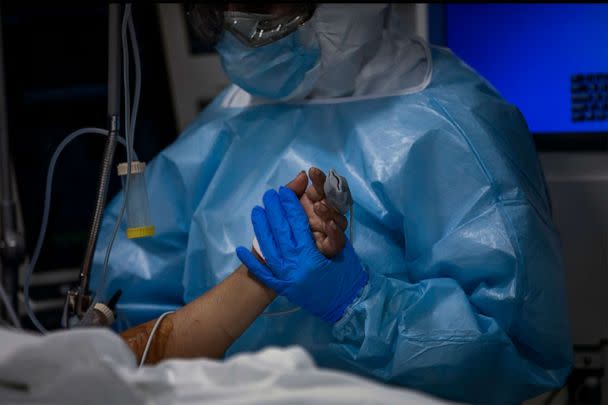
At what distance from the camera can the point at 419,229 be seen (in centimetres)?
145

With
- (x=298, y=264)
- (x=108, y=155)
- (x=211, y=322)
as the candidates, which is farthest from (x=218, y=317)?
(x=108, y=155)

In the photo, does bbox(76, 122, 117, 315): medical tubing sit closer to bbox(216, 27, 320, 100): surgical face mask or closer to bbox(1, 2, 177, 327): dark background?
bbox(216, 27, 320, 100): surgical face mask

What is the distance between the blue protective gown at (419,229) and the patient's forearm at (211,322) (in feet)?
0.24

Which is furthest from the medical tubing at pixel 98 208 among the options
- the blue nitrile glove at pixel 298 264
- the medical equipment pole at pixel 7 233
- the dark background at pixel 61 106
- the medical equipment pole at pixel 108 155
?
the dark background at pixel 61 106

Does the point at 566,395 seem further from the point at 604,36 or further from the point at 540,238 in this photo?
the point at 604,36

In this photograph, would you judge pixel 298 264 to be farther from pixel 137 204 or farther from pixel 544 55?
pixel 544 55

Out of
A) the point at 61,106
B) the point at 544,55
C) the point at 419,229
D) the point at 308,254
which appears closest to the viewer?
the point at 308,254

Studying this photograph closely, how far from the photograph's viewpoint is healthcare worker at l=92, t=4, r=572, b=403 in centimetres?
138

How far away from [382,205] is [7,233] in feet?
2.22

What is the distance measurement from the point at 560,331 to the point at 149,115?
1539 mm

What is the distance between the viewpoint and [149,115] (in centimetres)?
253

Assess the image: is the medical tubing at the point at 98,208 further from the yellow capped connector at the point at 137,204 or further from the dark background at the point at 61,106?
the dark background at the point at 61,106

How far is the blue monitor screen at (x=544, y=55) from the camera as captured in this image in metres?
1.96

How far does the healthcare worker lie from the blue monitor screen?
1.27 ft
